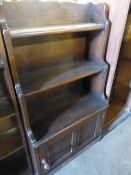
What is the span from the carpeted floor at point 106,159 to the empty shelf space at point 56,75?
0.95m

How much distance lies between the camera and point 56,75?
1.23m

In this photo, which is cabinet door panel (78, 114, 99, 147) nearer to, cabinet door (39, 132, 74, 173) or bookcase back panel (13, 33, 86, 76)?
cabinet door (39, 132, 74, 173)

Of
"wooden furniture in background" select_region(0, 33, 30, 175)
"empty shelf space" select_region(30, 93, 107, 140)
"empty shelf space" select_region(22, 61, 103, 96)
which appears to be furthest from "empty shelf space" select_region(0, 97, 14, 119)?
"empty shelf space" select_region(30, 93, 107, 140)

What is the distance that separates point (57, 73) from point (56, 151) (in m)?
0.73

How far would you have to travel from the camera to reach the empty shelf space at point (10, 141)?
3.73 feet

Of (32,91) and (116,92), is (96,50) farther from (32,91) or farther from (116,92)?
(116,92)

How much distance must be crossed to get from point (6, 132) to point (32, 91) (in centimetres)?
41

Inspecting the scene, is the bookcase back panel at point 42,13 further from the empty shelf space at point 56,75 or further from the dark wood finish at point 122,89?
the dark wood finish at point 122,89

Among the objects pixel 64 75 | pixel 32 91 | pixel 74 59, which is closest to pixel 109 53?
pixel 74 59

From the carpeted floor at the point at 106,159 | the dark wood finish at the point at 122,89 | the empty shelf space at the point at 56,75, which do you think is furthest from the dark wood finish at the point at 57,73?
the dark wood finish at the point at 122,89

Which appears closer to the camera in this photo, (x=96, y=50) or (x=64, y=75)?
(x=64, y=75)

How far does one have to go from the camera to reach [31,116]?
1.36 meters

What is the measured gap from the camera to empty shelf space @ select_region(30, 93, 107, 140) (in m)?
1.28

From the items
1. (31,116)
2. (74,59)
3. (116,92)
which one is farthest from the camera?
(116,92)
